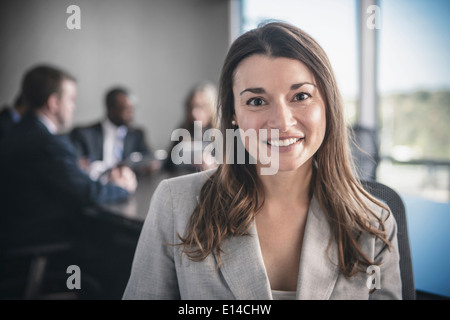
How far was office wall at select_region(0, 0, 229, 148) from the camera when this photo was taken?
3699 millimetres

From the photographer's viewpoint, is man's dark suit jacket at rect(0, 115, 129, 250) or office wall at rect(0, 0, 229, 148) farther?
office wall at rect(0, 0, 229, 148)

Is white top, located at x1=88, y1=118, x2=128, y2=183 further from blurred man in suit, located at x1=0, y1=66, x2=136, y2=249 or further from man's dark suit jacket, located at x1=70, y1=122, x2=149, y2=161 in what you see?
blurred man in suit, located at x1=0, y1=66, x2=136, y2=249

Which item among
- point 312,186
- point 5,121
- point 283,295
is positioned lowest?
point 283,295

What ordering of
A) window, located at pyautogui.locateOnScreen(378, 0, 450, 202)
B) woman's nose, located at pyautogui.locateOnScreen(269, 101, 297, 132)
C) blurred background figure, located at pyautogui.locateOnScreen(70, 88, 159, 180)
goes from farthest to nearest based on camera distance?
1. blurred background figure, located at pyautogui.locateOnScreen(70, 88, 159, 180)
2. window, located at pyautogui.locateOnScreen(378, 0, 450, 202)
3. woman's nose, located at pyautogui.locateOnScreen(269, 101, 297, 132)

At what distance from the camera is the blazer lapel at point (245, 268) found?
2.43ft

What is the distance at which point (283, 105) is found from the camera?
715mm

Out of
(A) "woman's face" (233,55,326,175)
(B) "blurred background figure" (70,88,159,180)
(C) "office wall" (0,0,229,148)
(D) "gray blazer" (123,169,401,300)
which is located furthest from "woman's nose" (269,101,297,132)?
(C) "office wall" (0,0,229,148)

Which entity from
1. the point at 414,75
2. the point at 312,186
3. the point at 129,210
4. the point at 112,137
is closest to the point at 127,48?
the point at 112,137

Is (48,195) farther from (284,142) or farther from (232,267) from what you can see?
(284,142)

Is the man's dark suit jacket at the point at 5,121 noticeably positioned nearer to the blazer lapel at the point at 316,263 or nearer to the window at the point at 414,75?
the blazer lapel at the point at 316,263

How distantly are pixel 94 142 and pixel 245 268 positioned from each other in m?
2.80

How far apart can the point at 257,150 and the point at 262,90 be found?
0.13 m

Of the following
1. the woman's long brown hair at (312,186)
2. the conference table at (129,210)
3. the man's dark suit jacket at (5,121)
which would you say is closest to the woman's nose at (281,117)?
the woman's long brown hair at (312,186)

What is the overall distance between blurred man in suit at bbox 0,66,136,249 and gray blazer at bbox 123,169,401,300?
0.99 m
